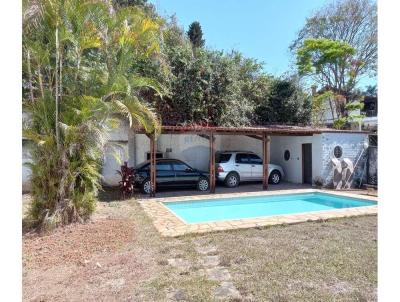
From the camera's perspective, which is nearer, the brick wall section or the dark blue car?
the dark blue car

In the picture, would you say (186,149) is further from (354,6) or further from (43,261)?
(354,6)

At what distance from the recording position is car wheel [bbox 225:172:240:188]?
14750 millimetres

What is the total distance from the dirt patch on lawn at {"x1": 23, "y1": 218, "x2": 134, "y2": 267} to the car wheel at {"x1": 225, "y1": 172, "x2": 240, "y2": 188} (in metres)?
7.52

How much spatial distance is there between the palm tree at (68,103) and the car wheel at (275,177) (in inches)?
382

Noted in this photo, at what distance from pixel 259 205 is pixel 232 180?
326cm

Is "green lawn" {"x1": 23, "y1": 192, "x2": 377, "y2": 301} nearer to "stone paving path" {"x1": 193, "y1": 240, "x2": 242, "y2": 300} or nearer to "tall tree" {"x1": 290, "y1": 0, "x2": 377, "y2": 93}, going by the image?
"stone paving path" {"x1": 193, "y1": 240, "x2": 242, "y2": 300}

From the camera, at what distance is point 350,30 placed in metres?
26.1

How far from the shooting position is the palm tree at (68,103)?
714 centimetres

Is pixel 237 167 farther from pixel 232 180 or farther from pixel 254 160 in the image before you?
pixel 254 160

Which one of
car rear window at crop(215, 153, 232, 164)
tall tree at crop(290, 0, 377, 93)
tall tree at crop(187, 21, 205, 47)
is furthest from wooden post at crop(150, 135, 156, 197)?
tall tree at crop(290, 0, 377, 93)

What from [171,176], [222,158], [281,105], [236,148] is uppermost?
[281,105]

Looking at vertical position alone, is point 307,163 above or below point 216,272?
above

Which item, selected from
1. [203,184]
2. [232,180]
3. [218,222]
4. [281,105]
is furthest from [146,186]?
[281,105]

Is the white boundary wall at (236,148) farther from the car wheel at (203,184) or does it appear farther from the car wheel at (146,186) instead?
the car wheel at (203,184)
